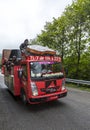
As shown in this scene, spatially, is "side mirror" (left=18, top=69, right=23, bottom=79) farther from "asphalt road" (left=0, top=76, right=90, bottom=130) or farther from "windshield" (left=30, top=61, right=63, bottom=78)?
"asphalt road" (left=0, top=76, right=90, bottom=130)

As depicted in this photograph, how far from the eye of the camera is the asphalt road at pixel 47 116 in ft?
20.7

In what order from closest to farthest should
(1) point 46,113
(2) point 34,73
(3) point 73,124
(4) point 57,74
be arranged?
(3) point 73,124
(1) point 46,113
(2) point 34,73
(4) point 57,74

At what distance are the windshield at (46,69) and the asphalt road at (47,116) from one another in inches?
59.3

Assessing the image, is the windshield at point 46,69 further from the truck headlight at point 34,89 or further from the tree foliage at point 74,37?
the tree foliage at point 74,37

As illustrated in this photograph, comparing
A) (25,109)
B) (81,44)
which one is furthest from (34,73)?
(81,44)

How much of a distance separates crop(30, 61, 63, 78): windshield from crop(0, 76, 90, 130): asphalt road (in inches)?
59.3

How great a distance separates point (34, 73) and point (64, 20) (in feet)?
52.8

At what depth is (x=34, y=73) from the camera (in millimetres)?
8500

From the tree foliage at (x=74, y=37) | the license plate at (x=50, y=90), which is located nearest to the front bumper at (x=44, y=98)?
the license plate at (x=50, y=90)

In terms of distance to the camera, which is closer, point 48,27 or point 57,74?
point 57,74

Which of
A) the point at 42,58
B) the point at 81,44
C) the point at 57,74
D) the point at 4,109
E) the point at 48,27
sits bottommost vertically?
the point at 4,109

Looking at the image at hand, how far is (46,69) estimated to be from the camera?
884cm

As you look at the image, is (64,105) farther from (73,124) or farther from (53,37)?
(53,37)

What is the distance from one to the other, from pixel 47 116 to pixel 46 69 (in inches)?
87.9
